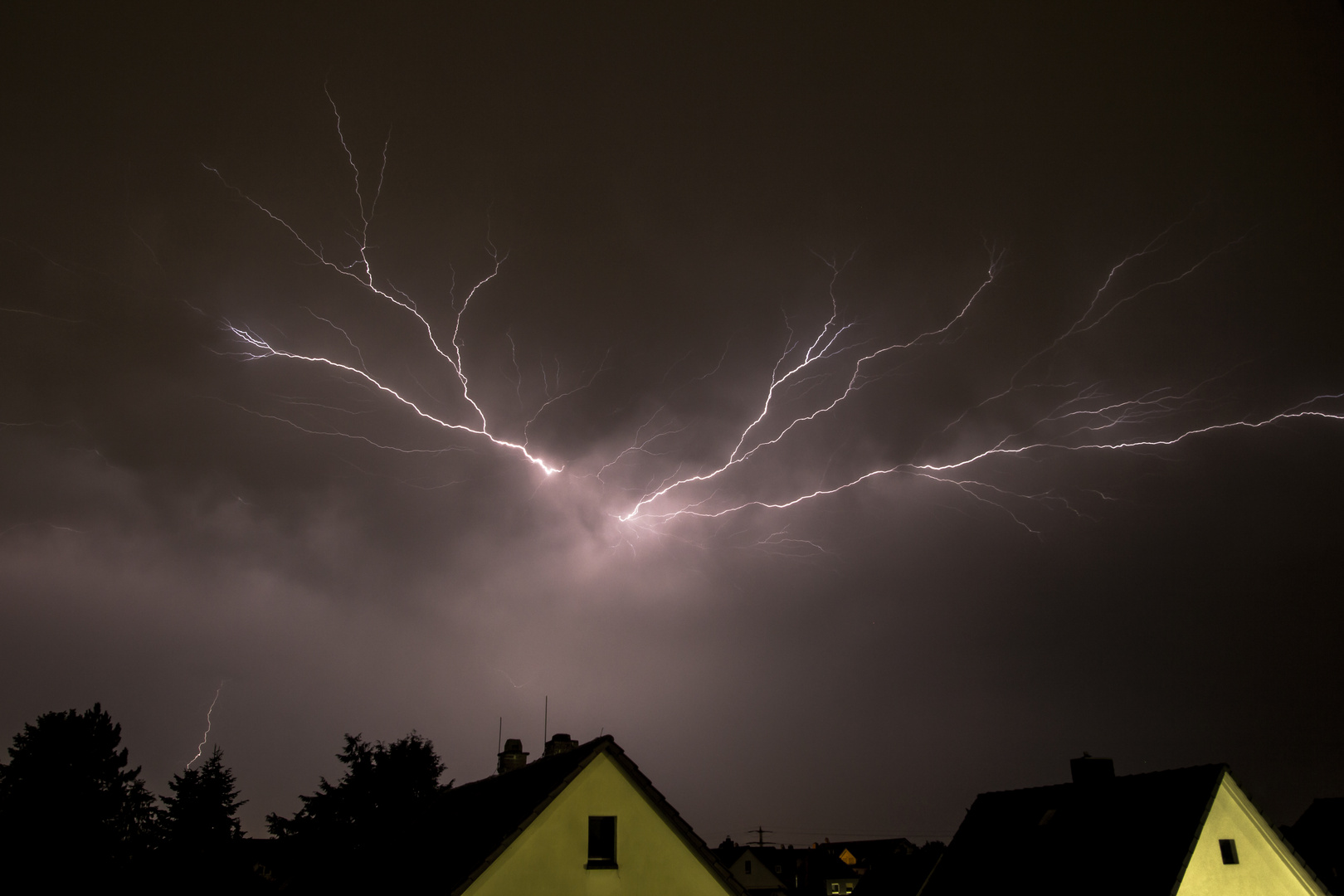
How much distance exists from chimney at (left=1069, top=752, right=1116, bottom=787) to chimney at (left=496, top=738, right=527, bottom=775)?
12.2 metres

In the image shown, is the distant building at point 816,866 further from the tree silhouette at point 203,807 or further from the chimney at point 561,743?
the tree silhouette at point 203,807

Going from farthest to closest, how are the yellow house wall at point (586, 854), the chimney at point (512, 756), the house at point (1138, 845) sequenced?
the chimney at point (512, 756)
the house at point (1138, 845)
the yellow house wall at point (586, 854)

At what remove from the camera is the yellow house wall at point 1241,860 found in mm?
14094

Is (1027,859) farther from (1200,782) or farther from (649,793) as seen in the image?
(649,793)

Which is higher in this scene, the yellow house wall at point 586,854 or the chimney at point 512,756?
the chimney at point 512,756

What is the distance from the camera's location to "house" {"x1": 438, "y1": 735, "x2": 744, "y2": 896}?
10664 mm

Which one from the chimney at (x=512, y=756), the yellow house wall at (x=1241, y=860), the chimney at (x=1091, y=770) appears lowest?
the yellow house wall at (x=1241, y=860)

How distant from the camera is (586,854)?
1116cm

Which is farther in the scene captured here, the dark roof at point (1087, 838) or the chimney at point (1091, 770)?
the chimney at point (1091, 770)

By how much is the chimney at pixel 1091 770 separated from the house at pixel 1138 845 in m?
0.02

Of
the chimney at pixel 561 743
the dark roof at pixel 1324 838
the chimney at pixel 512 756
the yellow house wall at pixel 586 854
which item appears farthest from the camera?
the dark roof at pixel 1324 838

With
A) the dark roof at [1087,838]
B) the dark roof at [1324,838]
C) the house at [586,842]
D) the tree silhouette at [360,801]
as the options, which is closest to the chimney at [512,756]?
the tree silhouette at [360,801]

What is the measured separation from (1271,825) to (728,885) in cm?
1046

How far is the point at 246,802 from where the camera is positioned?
33.0 m
